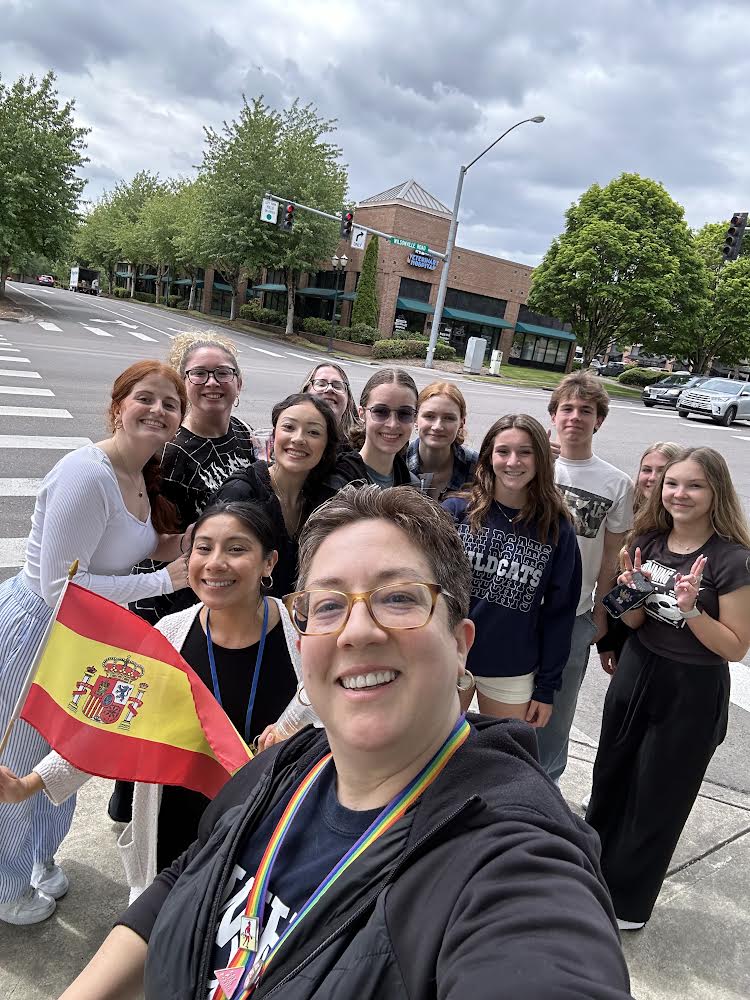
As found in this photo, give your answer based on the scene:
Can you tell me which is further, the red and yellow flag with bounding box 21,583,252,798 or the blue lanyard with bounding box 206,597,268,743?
the blue lanyard with bounding box 206,597,268,743

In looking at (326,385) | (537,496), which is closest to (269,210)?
(326,385)

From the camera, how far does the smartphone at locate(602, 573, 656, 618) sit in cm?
276

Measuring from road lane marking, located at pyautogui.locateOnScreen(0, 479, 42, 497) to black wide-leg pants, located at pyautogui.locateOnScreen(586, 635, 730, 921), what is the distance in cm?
688

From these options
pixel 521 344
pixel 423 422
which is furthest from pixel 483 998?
pixel 521 344

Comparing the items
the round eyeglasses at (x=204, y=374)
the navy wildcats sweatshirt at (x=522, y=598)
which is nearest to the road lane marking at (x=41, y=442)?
the round eyeglasses at (x=204, y=374)

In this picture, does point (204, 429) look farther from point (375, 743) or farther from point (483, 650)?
point (375, 743)

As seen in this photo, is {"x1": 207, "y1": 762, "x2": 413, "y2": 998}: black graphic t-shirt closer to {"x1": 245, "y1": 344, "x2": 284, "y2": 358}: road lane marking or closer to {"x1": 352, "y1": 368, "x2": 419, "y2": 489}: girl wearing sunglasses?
{"x1": 352, "y1": 368, "x2": 419, "y2": 489}: girl wearing sunglasses

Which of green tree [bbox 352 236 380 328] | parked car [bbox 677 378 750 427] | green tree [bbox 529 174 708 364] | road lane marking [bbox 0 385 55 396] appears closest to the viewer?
road lane marking [bbox 0 385 55 396]

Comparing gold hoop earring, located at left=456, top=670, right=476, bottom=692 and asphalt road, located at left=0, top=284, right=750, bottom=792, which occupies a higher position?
gold hoop earring, located at left=456, top=670, right=476, bottom=692

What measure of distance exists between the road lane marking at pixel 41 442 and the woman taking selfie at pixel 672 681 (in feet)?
27.6

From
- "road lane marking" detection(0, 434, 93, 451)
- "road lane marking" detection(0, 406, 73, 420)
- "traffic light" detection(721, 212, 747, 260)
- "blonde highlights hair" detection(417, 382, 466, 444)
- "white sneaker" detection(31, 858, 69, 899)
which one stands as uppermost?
"traffic light" detection(721, 212, 747, 260)

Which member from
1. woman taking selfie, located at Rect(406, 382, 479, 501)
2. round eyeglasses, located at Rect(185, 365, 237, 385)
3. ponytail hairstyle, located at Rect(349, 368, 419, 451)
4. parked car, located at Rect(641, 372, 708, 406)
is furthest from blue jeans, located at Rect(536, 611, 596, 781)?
parked car, located at Rect(641, 372, 708, 406)

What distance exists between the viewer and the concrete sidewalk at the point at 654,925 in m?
2.31

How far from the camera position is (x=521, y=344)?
4841cm
